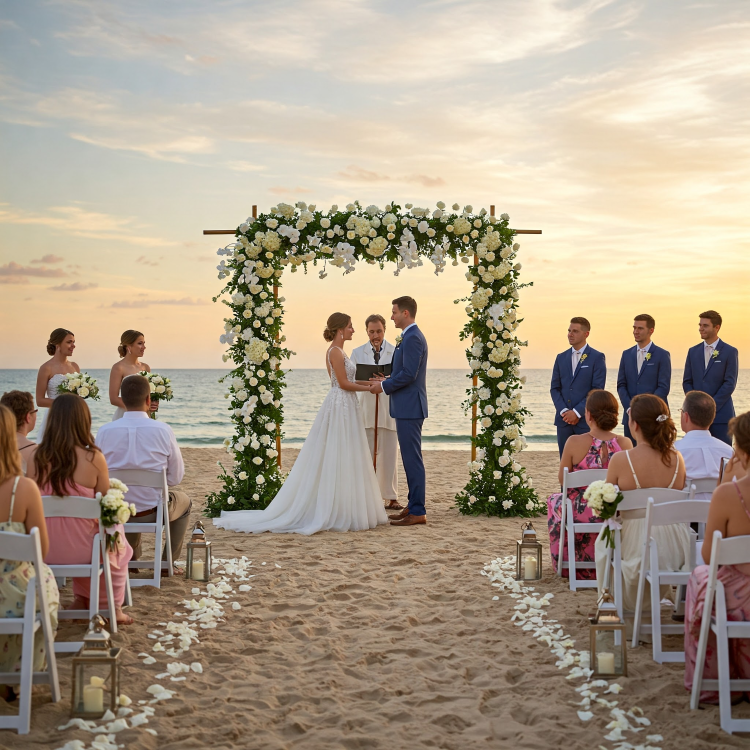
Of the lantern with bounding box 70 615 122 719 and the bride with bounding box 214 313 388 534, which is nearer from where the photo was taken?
the lantern with bounding box 70 615 122 719

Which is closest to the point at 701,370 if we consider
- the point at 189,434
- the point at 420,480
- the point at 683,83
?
the point at 420,480

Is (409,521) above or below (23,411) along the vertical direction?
below

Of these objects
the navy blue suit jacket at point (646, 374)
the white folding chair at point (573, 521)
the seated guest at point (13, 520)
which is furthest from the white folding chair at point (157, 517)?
the navy blue suit jacket at point (646, 374)

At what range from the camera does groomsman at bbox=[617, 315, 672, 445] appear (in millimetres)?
7828

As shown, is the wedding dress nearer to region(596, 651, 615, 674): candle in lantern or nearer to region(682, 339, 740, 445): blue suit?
region(682, 339, 740, 445): blue suit

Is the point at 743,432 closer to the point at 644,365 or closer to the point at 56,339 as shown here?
the point at 644,365

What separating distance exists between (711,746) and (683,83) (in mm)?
10375

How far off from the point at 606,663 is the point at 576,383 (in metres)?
4.53

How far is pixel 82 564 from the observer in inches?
163

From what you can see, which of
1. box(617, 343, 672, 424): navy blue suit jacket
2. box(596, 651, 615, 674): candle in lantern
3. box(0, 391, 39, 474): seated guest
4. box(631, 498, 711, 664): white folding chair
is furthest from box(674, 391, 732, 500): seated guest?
box(0, 391, 39, 474): seated guest

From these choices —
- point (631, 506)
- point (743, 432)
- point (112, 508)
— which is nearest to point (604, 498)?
point (631, 506)

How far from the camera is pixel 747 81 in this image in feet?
36.8

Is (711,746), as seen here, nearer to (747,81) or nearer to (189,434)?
(747,81)

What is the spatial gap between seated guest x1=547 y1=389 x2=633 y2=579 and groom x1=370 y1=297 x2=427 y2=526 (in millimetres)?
2625
